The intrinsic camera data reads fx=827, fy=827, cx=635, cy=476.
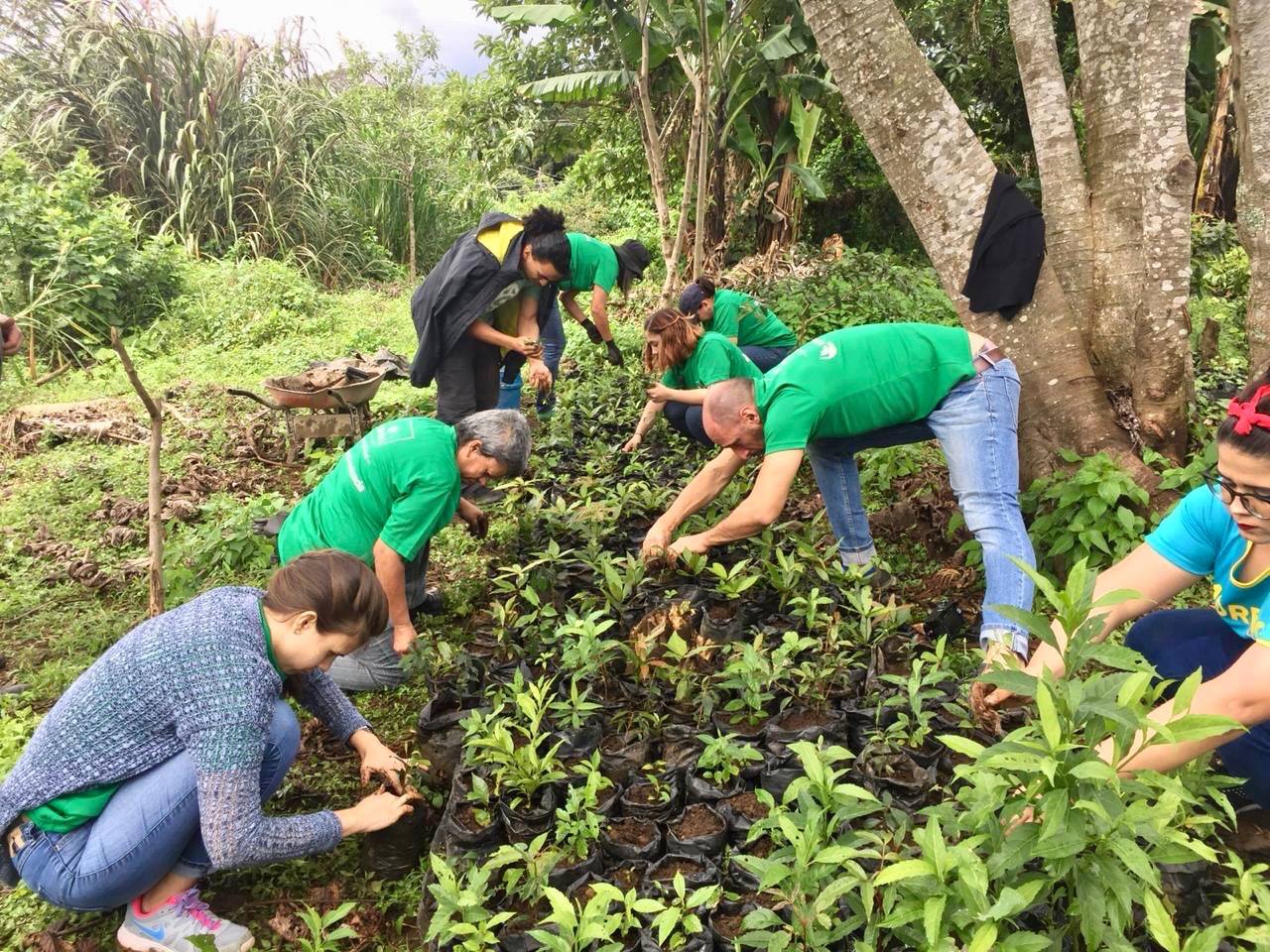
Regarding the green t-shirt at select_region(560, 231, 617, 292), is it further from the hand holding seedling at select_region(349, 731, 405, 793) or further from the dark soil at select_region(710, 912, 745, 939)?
the dark soil at select_region(710, 912, 745, 939)

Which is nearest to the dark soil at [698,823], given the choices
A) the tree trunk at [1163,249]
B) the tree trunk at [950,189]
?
the tree trunk at [950,189]

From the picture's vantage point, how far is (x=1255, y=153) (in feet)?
13.8

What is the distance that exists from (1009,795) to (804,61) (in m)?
9.57

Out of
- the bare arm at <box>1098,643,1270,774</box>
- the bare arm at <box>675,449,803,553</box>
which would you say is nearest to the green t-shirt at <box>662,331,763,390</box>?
the bare arm at <box>675,449,803,553</box>

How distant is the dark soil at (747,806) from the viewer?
2325 mm

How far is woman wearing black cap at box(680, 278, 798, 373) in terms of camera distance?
5156 millimetres

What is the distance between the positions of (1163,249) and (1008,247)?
0.82 m

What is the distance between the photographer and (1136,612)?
2299 millimetres

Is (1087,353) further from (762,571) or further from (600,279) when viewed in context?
(600,279)

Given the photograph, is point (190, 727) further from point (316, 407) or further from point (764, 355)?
point (764, 355)

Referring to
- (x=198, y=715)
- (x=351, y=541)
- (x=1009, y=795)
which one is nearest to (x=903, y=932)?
(x=1009, y=795)

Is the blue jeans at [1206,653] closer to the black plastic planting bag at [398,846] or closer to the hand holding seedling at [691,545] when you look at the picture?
the hand holding seedling at [691,545]

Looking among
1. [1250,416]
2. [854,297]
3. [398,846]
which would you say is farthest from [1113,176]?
[398,846]

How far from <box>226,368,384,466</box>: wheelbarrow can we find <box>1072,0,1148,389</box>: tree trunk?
183 inches
